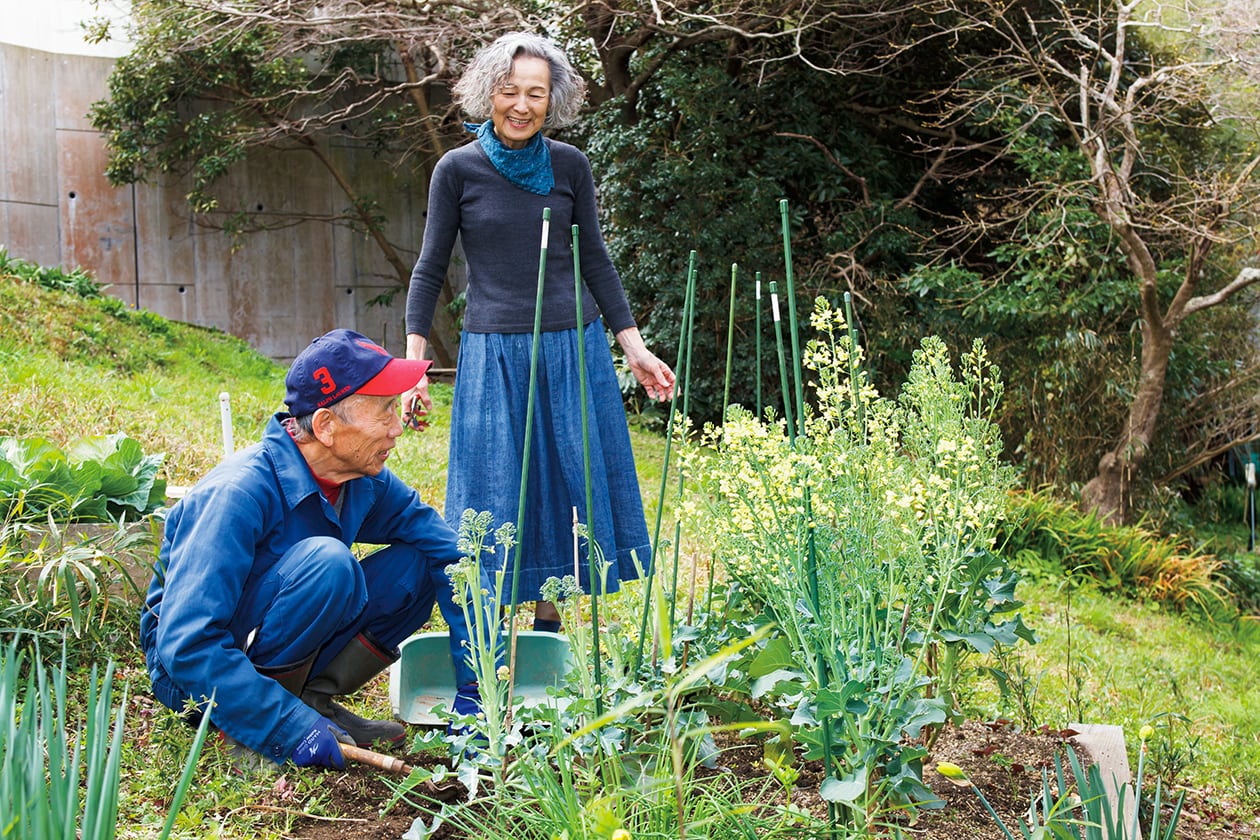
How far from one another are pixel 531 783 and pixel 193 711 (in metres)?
0.89

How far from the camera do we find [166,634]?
5.77 ft

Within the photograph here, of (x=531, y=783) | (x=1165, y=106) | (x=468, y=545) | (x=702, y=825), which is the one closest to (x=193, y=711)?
(x=468, y=545)

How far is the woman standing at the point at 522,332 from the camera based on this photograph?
2.44m

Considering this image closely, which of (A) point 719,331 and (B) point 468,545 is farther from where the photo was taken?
(A) point 719,331

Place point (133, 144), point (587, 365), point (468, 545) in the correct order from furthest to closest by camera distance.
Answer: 1. point (133, 144)
2. point (587, 365)
3. point (468, 545)

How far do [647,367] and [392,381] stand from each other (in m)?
0.74

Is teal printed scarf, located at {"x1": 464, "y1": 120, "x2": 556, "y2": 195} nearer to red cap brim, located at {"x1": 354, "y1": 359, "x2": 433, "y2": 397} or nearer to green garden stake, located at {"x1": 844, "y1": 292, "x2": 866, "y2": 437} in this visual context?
red cap brim, located at {"x1": 354, "y1": 359, "x2": 433, "y2": 397}

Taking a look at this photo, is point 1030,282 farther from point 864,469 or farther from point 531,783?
point 531,783

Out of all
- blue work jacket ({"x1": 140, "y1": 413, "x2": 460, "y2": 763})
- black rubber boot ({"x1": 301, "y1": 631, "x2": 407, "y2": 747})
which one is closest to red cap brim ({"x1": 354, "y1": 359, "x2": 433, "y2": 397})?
blue work jacket ({"x1": 140, "y1": 413, "x2": 460, "y2": 763})

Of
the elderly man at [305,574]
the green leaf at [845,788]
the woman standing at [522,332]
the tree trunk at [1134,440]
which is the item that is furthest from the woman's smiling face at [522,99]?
the tree trunk at [1134,440]

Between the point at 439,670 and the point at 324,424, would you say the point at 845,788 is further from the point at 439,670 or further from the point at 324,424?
the point at 439,670

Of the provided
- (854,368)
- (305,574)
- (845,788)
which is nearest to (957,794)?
(845,788)

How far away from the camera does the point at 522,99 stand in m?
2.38

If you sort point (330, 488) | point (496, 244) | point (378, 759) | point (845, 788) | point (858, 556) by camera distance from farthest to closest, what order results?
1. point (496, 244)
2. point (330, 488)
3. point (378, 759)
4. point (858, 556)
5. point (845, 788)
